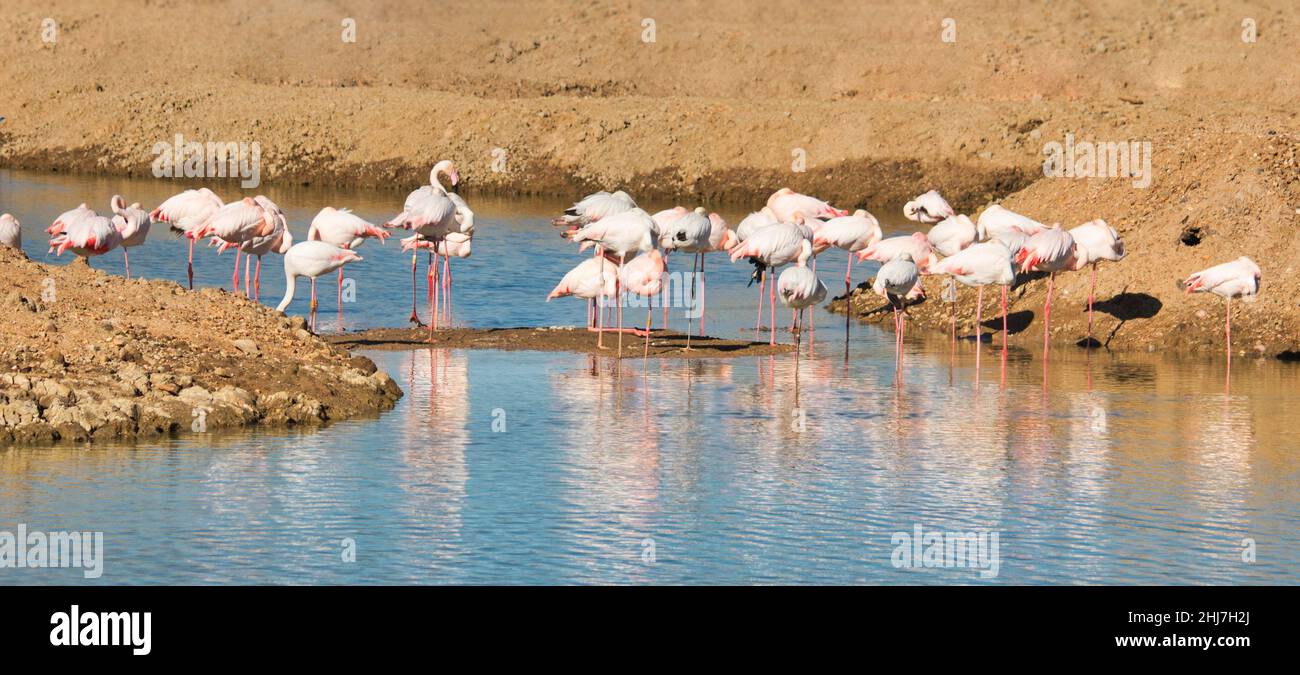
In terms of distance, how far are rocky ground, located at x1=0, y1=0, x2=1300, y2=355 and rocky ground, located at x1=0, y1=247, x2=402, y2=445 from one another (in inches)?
403

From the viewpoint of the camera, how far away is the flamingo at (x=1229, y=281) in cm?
2144

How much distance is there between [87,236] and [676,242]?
24.1 ft

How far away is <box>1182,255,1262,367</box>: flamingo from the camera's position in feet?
70.3

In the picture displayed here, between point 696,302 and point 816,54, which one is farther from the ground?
point 816,54

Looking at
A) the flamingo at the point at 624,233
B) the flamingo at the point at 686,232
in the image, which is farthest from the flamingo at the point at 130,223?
the flamingo at the point at 686,232

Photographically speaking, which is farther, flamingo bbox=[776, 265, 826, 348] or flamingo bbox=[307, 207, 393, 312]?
flamingo bbox=[307, 207, 393, 312]

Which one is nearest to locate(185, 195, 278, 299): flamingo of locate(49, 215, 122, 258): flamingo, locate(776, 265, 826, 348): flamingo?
locate(49, 215, 122, 258): flamingo

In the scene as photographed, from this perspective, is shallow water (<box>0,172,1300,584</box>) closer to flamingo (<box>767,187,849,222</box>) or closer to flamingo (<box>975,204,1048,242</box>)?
flamingo (<box>975,204,1048,242</box>)

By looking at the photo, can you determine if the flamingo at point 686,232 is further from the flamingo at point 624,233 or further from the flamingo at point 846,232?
the flamingo at point 846,232

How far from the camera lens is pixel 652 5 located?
7506cm

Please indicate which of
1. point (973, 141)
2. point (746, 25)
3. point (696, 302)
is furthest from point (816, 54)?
point (696, 302)

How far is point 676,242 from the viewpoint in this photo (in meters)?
22.7

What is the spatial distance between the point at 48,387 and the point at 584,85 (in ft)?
174
